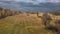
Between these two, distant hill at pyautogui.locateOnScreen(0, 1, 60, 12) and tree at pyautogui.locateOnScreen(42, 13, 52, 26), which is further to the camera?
distant hill at pyautogui.locateOnScreen(0, 1, 60, 12)

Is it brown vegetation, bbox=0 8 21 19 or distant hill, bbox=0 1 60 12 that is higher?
distant hill, bbox=0 1 60 12

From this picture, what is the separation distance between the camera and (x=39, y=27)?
9.75 feet

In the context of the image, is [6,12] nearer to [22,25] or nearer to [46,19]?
[22,25]

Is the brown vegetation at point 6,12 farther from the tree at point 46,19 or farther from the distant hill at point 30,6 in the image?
the tree at point 46,19

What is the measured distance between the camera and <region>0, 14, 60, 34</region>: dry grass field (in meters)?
2.93

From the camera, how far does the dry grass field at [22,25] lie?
2932mm

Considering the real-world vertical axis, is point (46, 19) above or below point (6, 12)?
below

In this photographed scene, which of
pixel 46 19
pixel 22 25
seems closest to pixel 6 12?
pixel 22 25

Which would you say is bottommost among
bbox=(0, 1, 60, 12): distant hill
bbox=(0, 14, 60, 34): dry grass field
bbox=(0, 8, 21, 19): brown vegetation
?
bbox=(0, 14, 60, 34): dry grass field

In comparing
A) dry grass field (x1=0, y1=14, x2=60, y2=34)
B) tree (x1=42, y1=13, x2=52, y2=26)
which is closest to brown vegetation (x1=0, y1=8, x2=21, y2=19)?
dry grass field (x1=0, y1=14, x2=60, y2=34)

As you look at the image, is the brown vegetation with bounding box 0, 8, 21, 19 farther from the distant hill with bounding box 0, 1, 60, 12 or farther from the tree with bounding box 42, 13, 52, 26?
the tree with bounding box 42, 13, 52, 26

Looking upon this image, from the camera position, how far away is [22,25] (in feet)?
9.83

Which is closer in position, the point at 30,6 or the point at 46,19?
the point at 46,19

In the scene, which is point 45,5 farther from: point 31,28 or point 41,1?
point 31,28
